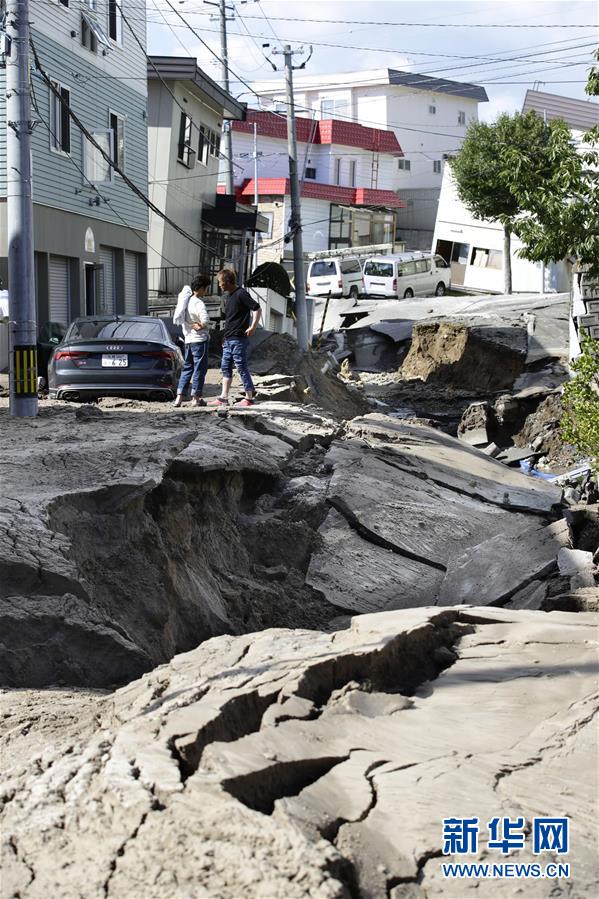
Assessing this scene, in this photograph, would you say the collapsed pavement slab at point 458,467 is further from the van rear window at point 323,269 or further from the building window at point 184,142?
the van rear window at point 323,269

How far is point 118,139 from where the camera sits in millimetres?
26953

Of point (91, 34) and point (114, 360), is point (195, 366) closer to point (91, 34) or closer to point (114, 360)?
point (114, 360)

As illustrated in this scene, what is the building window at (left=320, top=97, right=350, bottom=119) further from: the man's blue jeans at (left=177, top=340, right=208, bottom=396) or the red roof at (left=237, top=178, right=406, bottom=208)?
the man's blue jeans at (left=177, top=340, right=208, bottom=396)

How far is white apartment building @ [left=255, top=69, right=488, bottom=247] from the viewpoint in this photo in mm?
64812

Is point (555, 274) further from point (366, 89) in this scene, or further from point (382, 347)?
point (366, 89)

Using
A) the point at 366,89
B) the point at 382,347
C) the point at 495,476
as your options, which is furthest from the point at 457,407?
the point at 366,89

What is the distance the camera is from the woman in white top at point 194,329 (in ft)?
42.0

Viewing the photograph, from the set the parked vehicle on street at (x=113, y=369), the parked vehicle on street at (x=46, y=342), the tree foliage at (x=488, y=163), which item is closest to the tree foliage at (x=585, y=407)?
the parked vehicle on street at (x=113, y=369)

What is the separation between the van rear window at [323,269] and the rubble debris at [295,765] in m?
36.5

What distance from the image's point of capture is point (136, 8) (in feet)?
88.4

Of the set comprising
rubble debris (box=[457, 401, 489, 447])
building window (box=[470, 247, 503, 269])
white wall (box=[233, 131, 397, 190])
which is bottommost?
rubble debris (box=[457, 401, 489, 447])

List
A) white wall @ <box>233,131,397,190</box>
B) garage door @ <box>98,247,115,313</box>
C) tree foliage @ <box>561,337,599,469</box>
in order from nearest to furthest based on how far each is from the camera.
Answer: tree foliage @ <box>561,337,599,469</box>
garage door @ <box>98,247,115,313</box>
white wall @ <box>233,131,397,190</box>

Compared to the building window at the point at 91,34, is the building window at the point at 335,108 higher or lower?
higher

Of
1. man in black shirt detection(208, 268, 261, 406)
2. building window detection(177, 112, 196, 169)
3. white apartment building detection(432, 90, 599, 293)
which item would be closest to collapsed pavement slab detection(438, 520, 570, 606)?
man in black shirt detection(208, 268, 261, 406)
